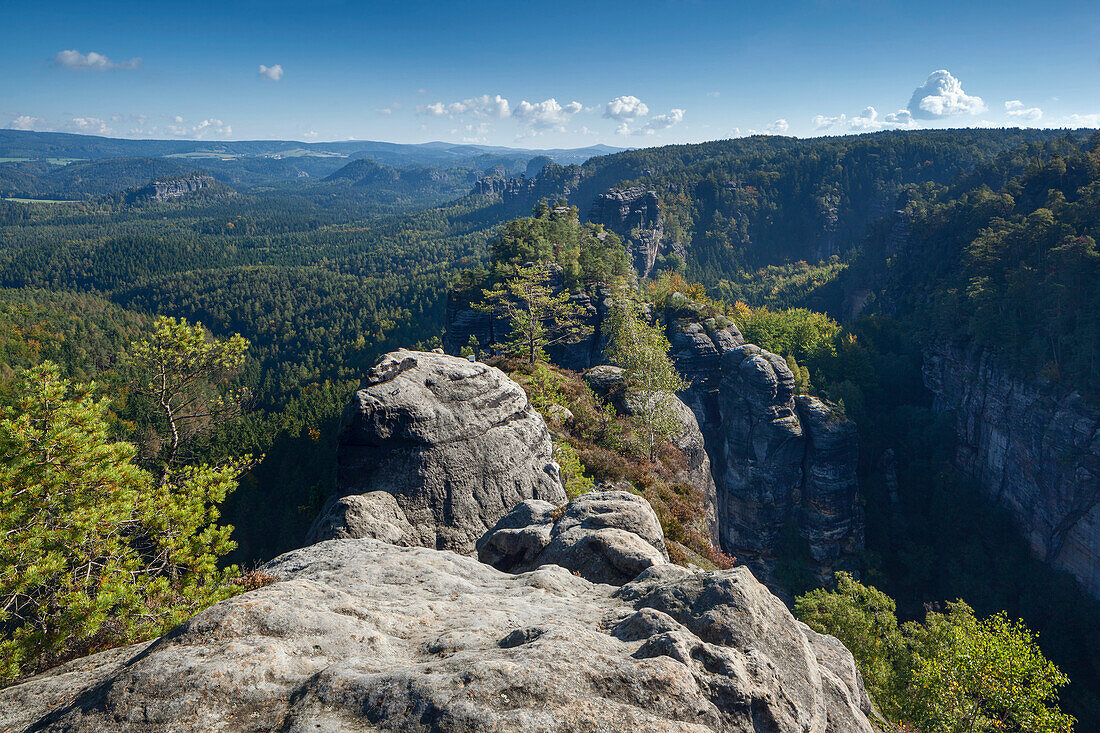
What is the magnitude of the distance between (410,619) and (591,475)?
1863 cm

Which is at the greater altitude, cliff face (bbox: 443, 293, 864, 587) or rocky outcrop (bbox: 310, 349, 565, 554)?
rocky outcrop (bbox: 310, 349, 565, 554)

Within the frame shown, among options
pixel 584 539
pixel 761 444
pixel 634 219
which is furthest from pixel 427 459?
pixel 634 219

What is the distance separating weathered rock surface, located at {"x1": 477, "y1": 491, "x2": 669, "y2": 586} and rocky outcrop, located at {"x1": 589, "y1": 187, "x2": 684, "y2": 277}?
4961 inches

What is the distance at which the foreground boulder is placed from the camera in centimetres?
652

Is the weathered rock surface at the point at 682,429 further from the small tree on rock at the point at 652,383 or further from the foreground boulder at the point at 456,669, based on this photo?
the foreground boulder at the point at 456,669

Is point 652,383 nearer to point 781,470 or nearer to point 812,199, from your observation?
point 781,470

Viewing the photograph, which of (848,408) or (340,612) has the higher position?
(340,612)

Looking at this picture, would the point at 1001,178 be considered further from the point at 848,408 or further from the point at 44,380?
the point at 44,380

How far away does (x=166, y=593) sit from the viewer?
42.2 ft

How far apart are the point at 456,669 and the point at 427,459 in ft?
44.3

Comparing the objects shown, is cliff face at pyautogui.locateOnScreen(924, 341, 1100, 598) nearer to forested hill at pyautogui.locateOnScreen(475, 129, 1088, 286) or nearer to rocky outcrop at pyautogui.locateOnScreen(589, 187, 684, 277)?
rocky outcrop at pyautogui.locateOnScreen(589, 187, 684, 277)

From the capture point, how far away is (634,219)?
144625 millimetres

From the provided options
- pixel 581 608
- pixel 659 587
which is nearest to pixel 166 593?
pixel 581 608

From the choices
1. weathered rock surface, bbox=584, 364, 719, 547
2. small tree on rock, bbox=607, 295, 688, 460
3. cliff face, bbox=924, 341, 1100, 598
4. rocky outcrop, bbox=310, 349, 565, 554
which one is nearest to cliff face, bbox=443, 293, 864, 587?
weathered rock surface, bbox=584, 364, 719, 547
